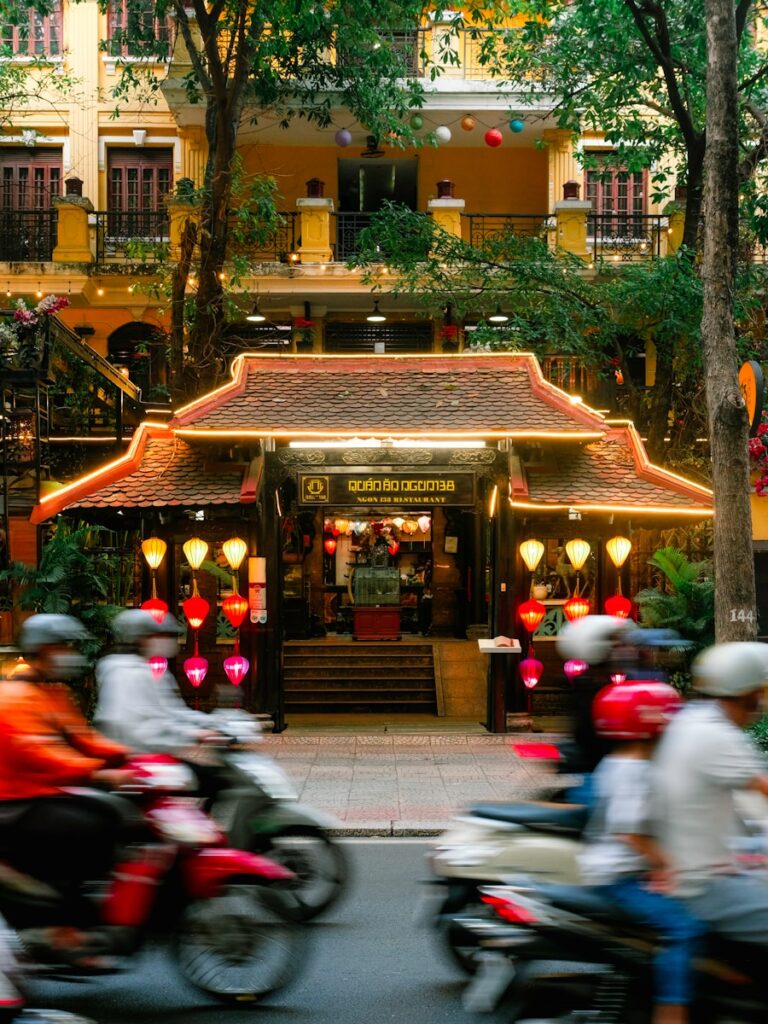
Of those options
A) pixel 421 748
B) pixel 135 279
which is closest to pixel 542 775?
pixel 421 748

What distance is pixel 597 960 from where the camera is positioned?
4770 millimetres

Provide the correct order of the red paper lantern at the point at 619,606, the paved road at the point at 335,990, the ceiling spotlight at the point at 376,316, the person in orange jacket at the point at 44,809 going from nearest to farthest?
1. the person in orange jacket at the point at 44,809
2. the paved road at the point at 335,990
3. the red paper lantern at the point at 619,606
4. the ceiling spotlight at the point at 376,316

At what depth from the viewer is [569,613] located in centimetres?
1564

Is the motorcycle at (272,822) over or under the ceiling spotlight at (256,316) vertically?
under

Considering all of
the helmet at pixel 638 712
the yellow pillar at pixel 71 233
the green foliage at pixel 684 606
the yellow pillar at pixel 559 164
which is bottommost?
the green foliage at pixel 684 606

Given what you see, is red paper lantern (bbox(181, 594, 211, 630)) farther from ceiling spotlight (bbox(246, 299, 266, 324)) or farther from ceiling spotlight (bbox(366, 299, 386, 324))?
ceiling spotlight (bbox(366, 299, 386, 324))

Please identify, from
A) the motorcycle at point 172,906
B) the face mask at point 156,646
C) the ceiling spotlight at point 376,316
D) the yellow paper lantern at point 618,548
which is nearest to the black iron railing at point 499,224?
the ceiling spotlight at point 376,316

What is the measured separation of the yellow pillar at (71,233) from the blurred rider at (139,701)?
639 inches

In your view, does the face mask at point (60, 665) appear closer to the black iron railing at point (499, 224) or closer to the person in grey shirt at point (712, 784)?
the person in grey shirt at point (712, 784)

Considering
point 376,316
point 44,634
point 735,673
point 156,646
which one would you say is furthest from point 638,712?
point 376,316

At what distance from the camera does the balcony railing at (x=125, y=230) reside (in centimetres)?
2219

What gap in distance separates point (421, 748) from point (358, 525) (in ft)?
29.8

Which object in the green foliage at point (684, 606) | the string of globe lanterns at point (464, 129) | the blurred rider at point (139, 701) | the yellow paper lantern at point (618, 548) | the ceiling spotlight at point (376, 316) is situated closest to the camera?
the blurred rider at point (139, 701)

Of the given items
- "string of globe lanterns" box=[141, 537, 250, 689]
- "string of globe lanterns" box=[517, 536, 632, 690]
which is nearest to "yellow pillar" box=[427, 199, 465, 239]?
"string of globe lanterns" box=[517, 536, 632, 690]
